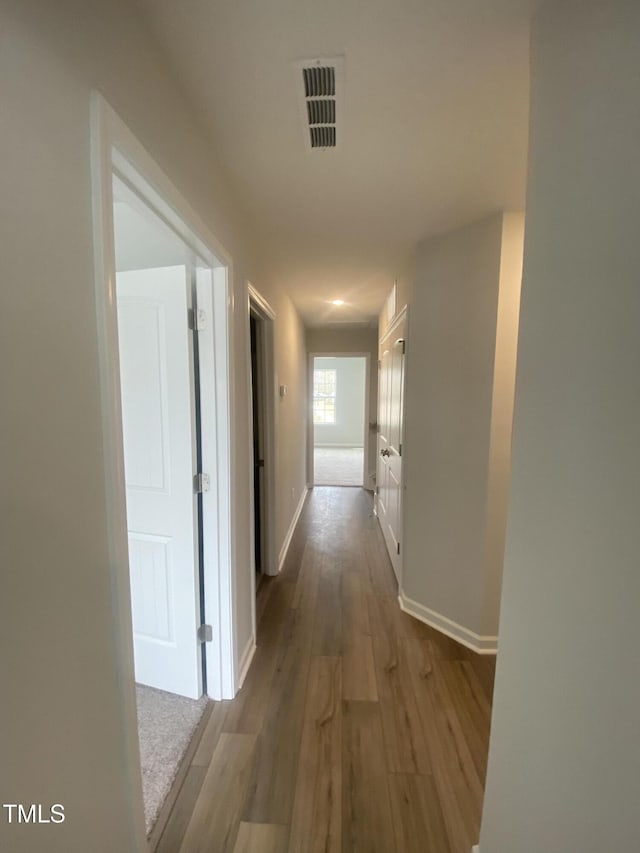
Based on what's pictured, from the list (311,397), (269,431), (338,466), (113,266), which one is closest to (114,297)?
(113,266)

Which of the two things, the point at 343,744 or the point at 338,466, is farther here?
the point at 338,466

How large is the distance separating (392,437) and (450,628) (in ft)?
4.99

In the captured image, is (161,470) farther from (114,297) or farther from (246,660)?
(246,660)

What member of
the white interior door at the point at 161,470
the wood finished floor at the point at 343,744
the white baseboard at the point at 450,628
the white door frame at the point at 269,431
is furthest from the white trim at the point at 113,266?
the white baseboard at the point at 450,628

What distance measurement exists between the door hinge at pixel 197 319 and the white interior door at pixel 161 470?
4 centimetres

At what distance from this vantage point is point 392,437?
316 centimetres

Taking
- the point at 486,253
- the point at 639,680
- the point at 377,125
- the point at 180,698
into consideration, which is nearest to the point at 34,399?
the point at 639,680

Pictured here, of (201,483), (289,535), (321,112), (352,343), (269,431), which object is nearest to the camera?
(321,112)

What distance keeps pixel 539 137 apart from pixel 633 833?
138cm

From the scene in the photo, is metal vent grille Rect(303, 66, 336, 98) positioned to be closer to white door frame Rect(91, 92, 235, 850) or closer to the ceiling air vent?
the ceiling air vent

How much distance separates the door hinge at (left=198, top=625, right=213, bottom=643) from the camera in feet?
5.53

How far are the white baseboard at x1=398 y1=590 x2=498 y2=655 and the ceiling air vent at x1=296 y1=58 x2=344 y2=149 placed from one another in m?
2.60

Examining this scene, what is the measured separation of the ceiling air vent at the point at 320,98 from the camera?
102cm

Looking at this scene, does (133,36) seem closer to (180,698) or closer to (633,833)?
(633,833)
